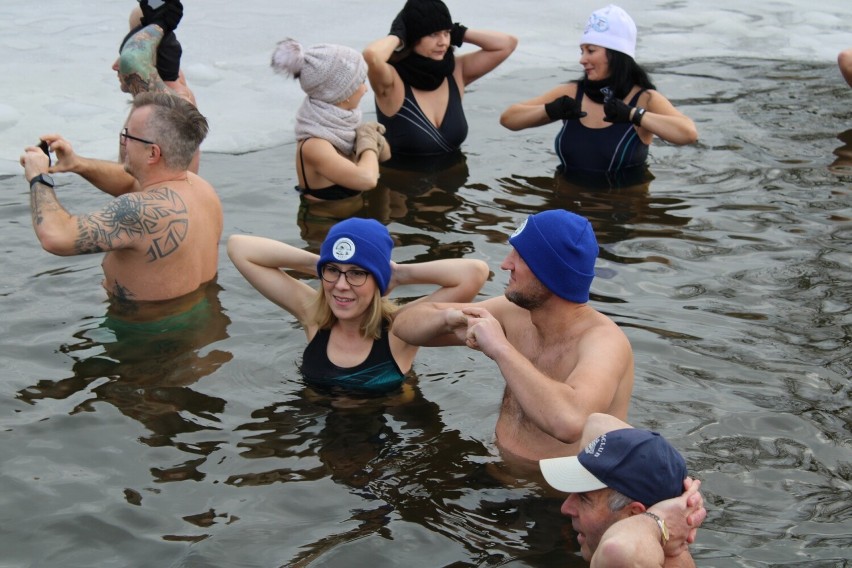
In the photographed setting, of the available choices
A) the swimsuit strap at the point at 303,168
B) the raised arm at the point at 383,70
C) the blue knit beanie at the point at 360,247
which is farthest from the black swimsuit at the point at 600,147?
the blue knit beanie at the point at 360,247

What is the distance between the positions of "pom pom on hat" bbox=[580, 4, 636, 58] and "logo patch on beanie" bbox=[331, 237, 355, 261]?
3.94 m

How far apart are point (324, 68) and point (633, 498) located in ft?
16.0

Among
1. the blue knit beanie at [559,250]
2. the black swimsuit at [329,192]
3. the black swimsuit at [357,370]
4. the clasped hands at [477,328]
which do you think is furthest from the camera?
the black swimsuit at [329,192]

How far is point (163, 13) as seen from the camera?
25.6 ft

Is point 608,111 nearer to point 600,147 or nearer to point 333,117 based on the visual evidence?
point 600,147

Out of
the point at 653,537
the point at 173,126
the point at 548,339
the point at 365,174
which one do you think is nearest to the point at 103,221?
the point at 173,126

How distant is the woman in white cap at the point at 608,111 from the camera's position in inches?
336

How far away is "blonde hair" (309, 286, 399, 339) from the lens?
5527 millimetres

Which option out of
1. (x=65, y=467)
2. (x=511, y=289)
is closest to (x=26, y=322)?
(x=65, y=467)

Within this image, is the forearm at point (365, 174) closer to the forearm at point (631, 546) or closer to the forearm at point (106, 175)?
the forearm at point (106, 175)

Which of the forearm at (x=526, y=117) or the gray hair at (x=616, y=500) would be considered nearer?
the gray hair at (x=616, y=500)

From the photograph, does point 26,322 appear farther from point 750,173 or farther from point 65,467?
point 750,173

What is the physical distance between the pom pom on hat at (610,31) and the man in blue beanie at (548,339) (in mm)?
4008

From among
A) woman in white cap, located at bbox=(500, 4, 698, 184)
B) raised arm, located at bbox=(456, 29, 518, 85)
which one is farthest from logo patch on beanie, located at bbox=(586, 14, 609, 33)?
raised arm, located at bbox=(456, 29, 518, 85)
